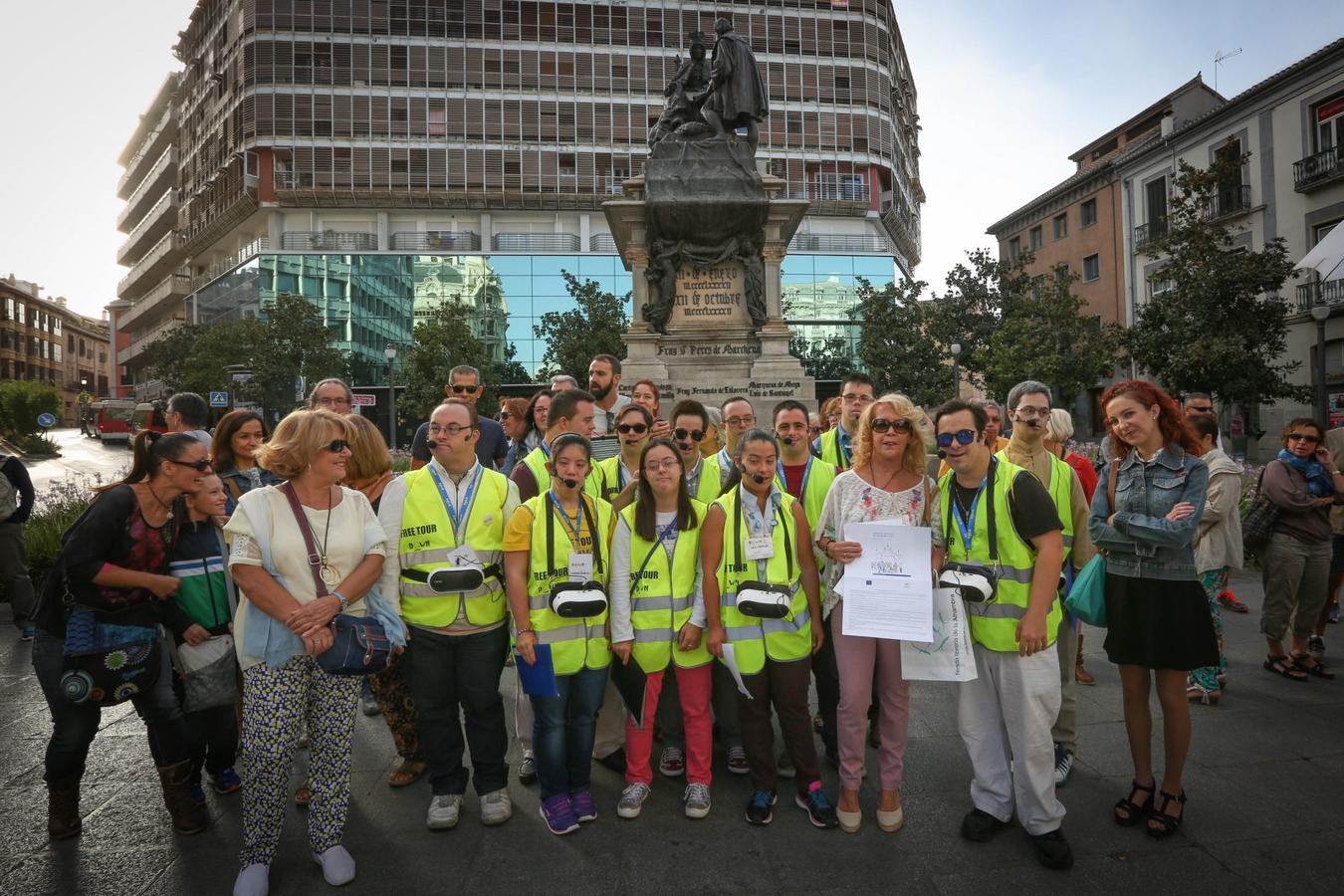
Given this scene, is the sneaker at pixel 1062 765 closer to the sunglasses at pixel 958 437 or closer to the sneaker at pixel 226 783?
the sunglasses at pixel 958 437

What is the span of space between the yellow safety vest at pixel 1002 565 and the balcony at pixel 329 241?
155 ft

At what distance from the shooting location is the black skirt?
3.39 meters

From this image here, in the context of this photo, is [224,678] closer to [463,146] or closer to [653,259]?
[653,259]

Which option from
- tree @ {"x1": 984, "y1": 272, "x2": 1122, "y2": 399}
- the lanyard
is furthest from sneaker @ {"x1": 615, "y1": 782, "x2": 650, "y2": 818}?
tree @ {"x1": 984, "y1": 272, "x2": 1122, "y2": 399}

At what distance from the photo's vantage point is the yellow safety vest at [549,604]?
3.54 m

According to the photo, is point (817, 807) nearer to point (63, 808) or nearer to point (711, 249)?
point (63, 808)

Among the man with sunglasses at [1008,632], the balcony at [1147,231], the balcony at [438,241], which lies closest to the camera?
the man with sunglasses at [1008,632]

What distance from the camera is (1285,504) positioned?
5465 millimetres

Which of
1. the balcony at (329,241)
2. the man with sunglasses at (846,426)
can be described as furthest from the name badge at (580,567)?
the balcony at (329,241)

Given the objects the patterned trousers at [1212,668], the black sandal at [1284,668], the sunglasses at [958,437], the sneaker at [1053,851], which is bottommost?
the sneaker at [1053,851]

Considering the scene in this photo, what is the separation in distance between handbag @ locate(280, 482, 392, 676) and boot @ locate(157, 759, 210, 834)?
1.05m

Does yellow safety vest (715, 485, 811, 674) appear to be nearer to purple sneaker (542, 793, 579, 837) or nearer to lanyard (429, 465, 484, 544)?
purple sneaker (542, 793, 579, 837)

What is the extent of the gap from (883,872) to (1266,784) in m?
2.16

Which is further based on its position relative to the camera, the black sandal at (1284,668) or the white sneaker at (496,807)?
the black sandal at (1284,668)
